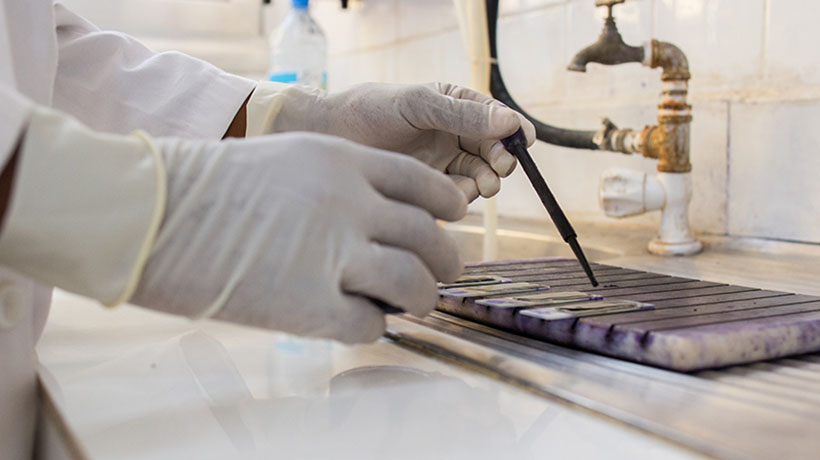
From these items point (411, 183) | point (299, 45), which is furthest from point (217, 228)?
point (299, 45)

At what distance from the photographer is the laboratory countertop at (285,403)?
1.29 ft

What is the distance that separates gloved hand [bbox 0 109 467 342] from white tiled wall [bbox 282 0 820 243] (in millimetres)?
687

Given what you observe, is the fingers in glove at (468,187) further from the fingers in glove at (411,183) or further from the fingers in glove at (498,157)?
the fingers in glove at (411,183)

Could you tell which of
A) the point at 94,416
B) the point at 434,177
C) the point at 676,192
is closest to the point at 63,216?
the point at 94,416

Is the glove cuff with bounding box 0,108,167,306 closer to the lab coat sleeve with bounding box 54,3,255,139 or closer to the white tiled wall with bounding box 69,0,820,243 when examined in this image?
the lab coat sleeve with bounding box 54,3,255,139

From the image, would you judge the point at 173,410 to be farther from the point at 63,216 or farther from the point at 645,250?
the point at 645,250

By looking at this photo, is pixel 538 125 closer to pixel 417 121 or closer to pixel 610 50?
pixel 610 50

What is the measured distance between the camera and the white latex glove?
43 cm

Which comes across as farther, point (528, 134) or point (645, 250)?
point (645, 250)

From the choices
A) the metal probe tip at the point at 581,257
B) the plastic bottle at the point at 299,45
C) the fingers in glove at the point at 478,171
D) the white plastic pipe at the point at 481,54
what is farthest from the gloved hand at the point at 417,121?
the plastic bottle at the point at 299,45

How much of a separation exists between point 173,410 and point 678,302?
1.36 ft

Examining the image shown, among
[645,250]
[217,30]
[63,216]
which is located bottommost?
[645,250]

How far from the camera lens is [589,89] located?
1230 mm

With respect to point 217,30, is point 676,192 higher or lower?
lower
